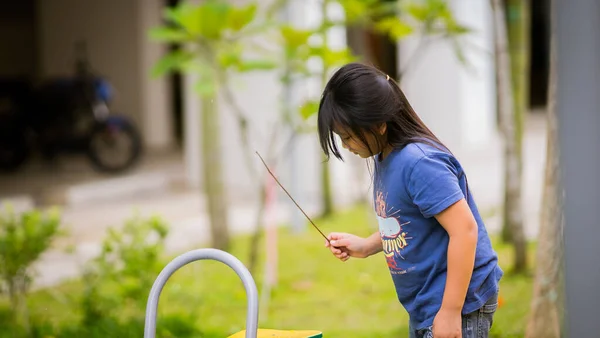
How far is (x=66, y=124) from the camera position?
34.9 ft

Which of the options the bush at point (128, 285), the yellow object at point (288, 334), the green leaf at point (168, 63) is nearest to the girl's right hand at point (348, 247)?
the yellow object at point (288, 334)

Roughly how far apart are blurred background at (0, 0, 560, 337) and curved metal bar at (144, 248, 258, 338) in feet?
5.78

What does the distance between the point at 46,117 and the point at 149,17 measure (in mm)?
2408

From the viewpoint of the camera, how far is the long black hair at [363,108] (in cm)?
235

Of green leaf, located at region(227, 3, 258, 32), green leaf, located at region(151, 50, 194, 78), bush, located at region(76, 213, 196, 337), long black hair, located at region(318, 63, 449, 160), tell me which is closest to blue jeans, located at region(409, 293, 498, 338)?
long black hair, located at region(318, 63, 449, 160)

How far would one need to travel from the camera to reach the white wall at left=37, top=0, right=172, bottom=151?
12.6m

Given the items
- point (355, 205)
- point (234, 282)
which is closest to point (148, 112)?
point (355, 205)

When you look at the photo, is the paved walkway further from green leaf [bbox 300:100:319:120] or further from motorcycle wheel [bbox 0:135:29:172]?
green leaf [bbox 300:100:319:120]

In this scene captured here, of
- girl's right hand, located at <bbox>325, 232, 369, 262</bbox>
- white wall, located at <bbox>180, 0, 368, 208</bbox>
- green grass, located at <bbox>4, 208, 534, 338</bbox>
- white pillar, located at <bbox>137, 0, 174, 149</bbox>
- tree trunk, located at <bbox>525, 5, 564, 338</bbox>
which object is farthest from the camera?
white pillar, located at <bbox>137, 0, 174, 149</bbox>

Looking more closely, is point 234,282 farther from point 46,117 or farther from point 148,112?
point 148,112

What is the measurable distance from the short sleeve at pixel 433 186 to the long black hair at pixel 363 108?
0.11m

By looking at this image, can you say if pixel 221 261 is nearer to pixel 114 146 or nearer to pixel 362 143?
pixel 362 143

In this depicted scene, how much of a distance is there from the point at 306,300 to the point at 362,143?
10.4 ft

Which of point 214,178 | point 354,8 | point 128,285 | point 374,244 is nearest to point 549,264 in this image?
point 374,244
